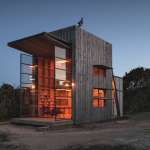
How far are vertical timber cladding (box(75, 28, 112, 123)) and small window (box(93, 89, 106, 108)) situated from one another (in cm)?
27

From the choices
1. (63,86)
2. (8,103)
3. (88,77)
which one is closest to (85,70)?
(88,77)

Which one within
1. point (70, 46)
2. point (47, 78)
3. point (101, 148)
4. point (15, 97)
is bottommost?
point (101, 148)

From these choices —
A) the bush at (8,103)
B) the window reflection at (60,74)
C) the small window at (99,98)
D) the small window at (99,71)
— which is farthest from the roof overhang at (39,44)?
the small window at (99,98)

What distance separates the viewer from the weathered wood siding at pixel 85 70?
640 inches

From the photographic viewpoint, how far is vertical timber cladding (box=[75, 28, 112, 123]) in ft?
53.9

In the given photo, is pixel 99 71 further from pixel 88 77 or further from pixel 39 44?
pixel 39 44

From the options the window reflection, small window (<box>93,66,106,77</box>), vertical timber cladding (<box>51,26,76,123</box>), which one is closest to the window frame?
small window (<box>93,66,106,77</box>)

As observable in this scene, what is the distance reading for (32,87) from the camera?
18141 mm

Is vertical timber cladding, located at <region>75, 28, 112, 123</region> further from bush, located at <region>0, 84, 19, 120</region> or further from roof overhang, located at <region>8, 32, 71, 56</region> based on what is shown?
bush, located at <region>0, 84, 19, 120</region>

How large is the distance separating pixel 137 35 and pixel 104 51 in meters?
13.1

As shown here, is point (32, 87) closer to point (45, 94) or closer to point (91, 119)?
point (45, 94)

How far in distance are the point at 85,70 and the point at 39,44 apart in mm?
3174

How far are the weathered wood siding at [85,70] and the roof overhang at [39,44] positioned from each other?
0.77 m

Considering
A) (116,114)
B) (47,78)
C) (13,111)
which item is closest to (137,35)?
(116,114)
